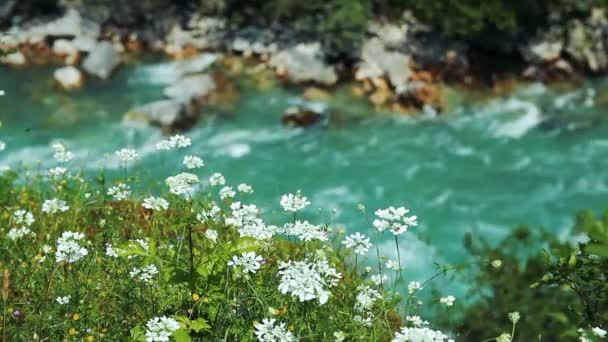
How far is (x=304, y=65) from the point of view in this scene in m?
11.3

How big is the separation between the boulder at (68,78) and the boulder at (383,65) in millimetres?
4240

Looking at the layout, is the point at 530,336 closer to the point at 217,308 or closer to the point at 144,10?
the point at 217,308

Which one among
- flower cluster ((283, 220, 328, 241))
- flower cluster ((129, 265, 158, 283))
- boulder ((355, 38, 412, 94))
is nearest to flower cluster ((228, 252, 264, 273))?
flower cluster ((283, 220, 328, 241))

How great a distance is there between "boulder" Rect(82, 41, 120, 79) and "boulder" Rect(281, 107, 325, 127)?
3098 millimetres

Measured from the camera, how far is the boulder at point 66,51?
11.5 meters

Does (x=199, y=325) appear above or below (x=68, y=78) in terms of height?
above

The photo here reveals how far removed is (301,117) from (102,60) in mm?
3574

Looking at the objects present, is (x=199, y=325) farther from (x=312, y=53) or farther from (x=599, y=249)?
(x=312, y=53)

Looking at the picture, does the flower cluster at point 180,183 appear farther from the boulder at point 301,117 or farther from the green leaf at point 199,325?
the boulder at point 301,117

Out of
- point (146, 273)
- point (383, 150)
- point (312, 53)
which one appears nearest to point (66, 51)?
point (312, 53)

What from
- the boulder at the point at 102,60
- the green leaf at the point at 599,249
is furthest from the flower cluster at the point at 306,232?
the boulder at the point at 102,60

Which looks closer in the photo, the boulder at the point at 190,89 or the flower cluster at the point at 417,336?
the flower cluster at the point at 417,336

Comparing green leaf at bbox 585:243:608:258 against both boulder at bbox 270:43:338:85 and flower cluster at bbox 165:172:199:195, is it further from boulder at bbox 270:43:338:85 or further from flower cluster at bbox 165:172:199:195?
boulder at bbox 270:43:338:85

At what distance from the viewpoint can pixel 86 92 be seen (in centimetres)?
1067
